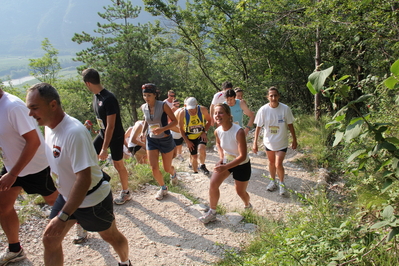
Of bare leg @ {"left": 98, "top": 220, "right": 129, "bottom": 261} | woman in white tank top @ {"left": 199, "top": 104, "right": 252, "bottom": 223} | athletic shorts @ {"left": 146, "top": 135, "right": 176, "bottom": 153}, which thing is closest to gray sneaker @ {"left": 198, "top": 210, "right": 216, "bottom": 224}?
woman in white tank top @ {"left": 199, "top": 104, "right": 252, "bottom": 223}

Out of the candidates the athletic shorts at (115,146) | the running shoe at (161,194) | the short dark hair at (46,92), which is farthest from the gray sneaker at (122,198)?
the short dark hair at (46,92)

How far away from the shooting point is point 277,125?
4930mm

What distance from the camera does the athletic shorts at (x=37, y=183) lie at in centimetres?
302

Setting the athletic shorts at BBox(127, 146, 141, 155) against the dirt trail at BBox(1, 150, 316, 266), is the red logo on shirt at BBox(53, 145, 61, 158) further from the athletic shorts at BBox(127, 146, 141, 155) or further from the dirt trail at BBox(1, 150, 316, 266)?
the athletic shorts at BBox(127, 146, 141, 155)

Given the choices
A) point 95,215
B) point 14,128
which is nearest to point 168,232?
point 95,215

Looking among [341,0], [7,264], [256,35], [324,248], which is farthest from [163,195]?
[256,35]

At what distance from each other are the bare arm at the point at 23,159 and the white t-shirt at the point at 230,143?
2.41 metres

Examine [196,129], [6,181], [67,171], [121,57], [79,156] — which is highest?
[121,57]

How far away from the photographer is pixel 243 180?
3994 mm

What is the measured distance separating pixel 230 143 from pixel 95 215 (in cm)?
216

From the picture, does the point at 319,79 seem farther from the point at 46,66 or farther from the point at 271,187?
the point at 46,66

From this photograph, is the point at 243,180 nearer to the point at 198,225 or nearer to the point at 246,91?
the point at 198,225

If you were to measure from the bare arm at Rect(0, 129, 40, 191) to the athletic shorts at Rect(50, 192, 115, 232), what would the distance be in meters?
0.58

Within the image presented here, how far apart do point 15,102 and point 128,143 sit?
4.55 m
